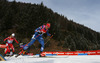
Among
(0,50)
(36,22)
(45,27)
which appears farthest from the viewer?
(36,22)

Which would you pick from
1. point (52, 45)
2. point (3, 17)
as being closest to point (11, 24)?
point (3, 17)

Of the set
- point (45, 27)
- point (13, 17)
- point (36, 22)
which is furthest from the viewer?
point (13, 17)

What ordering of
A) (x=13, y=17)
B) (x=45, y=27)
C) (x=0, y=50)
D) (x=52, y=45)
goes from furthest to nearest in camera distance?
(x=13, y=17) < (x=52, y=45) < (x=0, y=50) < (x=45, y=27)

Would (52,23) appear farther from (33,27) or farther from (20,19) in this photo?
(20,19)

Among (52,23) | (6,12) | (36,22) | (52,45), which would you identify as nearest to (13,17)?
(6,12)

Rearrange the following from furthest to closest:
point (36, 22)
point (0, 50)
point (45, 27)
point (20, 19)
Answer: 1. point (20, 19)
2. point (36, 22)
3. point (0, 50)
4. point (45, 27)

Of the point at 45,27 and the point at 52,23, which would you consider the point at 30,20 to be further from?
the point at 45,27

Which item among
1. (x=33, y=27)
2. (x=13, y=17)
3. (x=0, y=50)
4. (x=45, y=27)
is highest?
(x=13, y=17)

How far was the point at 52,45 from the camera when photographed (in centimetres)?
1628

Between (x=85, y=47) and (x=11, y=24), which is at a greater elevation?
(x=11, y=24)

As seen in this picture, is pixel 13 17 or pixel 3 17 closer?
pixel 3 17

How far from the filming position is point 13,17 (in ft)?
67.5

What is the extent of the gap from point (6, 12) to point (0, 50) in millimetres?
9311

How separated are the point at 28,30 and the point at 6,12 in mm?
6492
